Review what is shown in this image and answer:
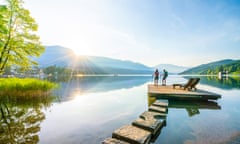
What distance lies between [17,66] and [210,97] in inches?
890

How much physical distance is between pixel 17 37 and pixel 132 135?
61.4ft

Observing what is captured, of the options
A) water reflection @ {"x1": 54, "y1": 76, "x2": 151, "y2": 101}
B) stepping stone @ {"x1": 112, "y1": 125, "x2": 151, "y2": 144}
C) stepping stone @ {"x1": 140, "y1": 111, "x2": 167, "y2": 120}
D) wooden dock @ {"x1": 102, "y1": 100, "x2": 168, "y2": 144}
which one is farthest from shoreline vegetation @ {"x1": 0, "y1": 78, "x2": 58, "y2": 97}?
stepping stone @ {"x1": 112, "y1": 125, "x2": 151, "y2": 144}

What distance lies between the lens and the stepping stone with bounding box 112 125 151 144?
469cm

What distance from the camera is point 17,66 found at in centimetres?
1836

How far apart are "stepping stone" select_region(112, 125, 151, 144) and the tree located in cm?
1736

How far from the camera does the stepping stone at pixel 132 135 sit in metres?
4.69

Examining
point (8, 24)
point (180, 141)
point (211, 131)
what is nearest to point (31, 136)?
point (180, 141)

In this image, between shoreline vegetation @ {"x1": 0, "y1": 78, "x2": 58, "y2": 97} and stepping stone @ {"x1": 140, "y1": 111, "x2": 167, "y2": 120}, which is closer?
stepping stone @ {"x1": 140, "y1": 111, "x2": 167, "y2": 120}

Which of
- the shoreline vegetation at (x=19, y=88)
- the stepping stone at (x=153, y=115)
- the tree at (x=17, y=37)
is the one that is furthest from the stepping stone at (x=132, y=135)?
the tree at (x=17, y=37)

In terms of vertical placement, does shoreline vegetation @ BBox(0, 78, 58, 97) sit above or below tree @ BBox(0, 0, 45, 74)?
below

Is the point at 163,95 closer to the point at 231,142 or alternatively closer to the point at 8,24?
the point at 231,142

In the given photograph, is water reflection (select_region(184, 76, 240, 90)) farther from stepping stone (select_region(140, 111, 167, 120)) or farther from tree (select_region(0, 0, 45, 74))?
tree (select_region(0, 0, 45, 74))

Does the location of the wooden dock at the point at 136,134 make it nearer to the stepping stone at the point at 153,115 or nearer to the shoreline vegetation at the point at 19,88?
the stepping stone at the point at 153,115

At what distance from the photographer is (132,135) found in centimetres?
502
